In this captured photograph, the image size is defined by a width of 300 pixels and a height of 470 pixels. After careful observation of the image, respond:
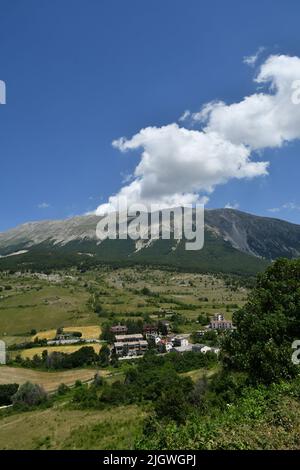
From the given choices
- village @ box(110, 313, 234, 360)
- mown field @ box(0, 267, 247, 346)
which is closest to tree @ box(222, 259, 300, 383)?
village @ box(110, 313, 234, 360)

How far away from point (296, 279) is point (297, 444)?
17713 millimetres

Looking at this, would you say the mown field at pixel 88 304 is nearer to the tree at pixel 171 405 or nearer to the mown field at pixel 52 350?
the mown field at pixel 52 350

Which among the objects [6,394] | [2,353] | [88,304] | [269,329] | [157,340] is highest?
[269,329]

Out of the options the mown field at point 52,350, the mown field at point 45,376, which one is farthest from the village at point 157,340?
the mown field at point 45,376

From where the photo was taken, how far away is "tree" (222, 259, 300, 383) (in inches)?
930

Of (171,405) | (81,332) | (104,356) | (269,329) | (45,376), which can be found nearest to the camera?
(269,329)

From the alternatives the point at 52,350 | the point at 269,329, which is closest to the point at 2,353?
the point at 52,350

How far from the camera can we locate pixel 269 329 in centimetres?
2502

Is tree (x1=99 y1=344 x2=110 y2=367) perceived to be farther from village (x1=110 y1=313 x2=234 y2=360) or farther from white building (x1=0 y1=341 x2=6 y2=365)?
white building (x1=0 y1=341 x2=6 y2=365)

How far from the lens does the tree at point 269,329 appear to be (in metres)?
23.6

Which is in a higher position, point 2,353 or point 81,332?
point 81,332

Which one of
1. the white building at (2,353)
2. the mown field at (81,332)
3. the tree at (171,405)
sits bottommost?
the white building at (2,353)

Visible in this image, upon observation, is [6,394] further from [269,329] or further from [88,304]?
[88,304]

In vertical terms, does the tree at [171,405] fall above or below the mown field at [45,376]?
above
